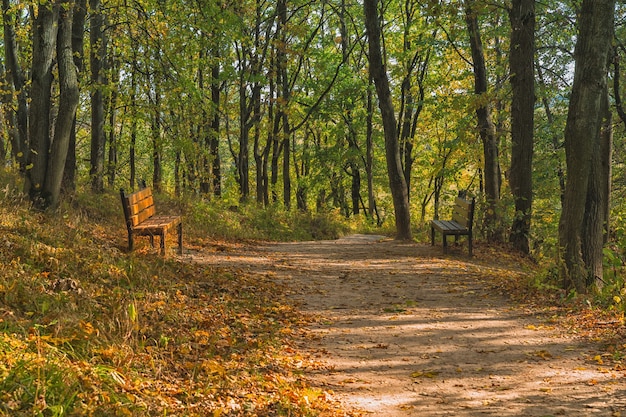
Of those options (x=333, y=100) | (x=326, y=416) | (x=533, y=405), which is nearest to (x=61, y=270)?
(x=326, y=416)

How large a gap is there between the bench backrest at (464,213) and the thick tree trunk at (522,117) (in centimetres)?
110

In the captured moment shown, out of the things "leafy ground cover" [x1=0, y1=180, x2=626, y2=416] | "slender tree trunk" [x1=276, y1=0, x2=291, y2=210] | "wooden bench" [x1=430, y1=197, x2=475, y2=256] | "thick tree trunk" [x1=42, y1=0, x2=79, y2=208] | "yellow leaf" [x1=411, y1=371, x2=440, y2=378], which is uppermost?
"slender tree trunk" [x1=276, y1=0, x2=291, y2=210]

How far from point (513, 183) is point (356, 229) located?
11.3 metres

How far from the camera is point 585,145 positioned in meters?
6.69

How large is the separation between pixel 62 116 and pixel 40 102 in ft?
1.50

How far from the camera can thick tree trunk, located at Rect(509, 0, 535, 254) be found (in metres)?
11.1

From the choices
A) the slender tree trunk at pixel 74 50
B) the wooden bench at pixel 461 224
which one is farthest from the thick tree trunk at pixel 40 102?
the wooden bench at pixel 461 224

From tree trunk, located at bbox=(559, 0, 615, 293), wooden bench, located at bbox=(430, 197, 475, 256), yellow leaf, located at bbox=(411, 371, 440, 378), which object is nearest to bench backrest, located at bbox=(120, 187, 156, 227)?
yellow leaf, located at bbox=(411, 371, 440, 378)

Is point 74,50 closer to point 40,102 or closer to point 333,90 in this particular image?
point 40,102

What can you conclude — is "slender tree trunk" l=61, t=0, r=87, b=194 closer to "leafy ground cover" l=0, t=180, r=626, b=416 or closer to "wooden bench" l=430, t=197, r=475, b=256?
"leafy ground cover" l=0, t=180, r=626, b=416

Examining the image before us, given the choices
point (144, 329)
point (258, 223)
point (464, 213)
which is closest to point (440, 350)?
point (144, 329)

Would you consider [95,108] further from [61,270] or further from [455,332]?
[455,332]

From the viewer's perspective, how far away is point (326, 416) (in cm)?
368

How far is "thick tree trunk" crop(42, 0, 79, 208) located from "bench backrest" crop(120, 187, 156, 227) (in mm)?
1038
